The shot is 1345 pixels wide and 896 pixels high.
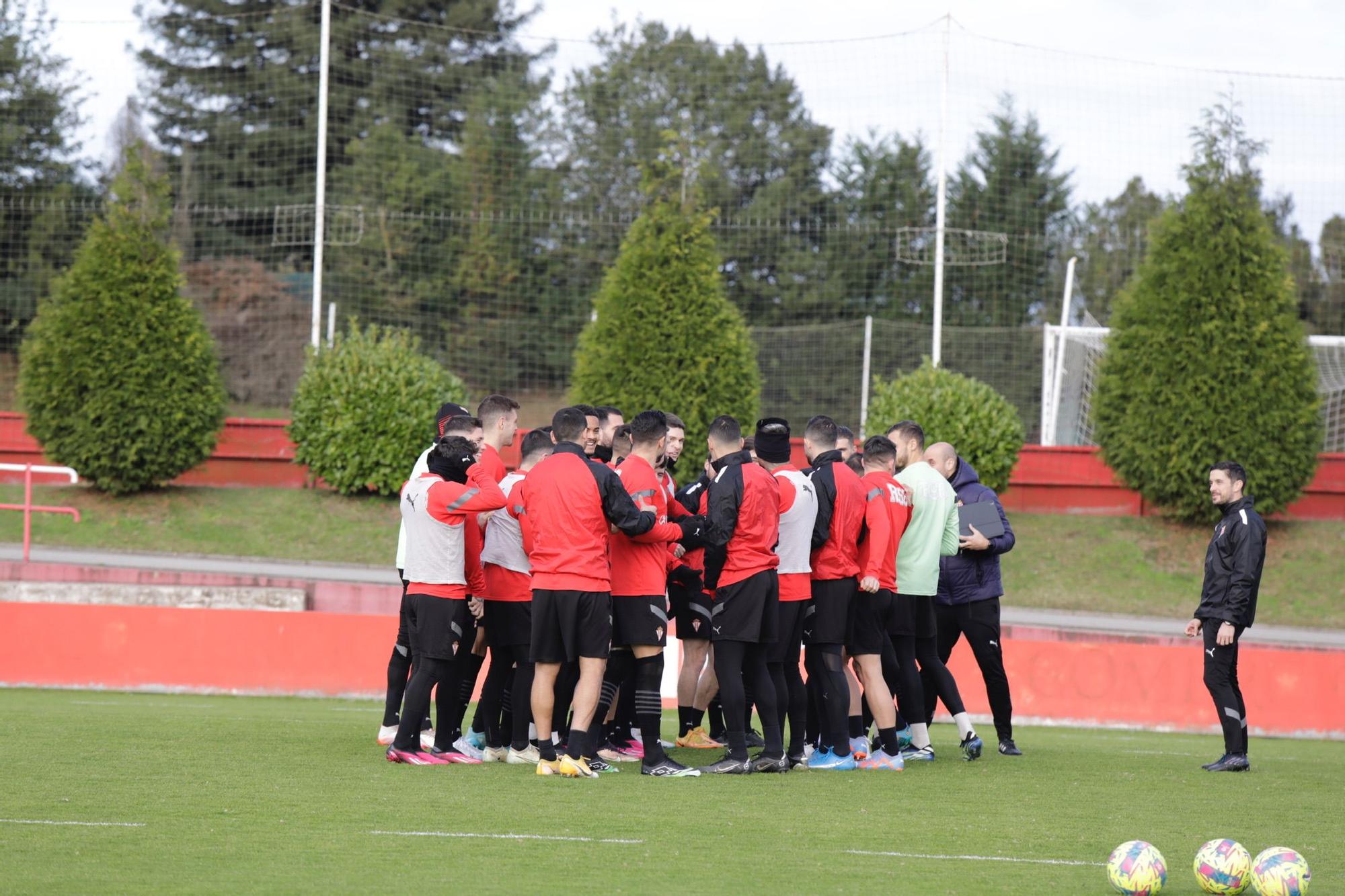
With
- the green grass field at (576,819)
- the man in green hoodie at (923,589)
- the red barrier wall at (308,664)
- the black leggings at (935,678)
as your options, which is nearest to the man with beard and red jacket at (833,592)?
the green grass field at (576,819)

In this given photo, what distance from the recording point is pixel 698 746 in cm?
942

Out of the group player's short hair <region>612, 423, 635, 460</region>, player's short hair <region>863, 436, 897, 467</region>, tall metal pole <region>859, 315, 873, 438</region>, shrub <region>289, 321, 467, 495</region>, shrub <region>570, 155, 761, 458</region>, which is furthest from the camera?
tall metal pole <region>859, 315, 873, 438</region>

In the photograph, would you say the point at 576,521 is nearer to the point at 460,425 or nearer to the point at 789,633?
the point at 460,425

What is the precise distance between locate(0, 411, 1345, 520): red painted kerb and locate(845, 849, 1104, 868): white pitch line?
17.6 meters

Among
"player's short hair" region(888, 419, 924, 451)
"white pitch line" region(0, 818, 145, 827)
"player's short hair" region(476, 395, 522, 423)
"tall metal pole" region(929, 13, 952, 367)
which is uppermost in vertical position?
"tall metal pole" region(929, 13, 952, 367)

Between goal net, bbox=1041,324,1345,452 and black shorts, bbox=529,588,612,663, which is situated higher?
goal net, bbox=1041,324,1345,452

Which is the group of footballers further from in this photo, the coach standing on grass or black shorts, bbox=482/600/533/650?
the coach standing on grass

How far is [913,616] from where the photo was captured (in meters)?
9.00

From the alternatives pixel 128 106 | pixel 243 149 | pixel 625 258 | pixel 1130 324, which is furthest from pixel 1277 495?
pixel 128 106

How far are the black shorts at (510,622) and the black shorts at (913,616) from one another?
2.36m

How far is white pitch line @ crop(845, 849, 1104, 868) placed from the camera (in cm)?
557

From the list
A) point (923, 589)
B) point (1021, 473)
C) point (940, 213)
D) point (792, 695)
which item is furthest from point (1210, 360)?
point (792, 695)

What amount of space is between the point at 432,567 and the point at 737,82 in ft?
95.1

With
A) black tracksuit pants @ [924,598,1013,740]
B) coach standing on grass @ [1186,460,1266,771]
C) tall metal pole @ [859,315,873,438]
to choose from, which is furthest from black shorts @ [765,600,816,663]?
tall metal pole @ [859,315,873,438]
